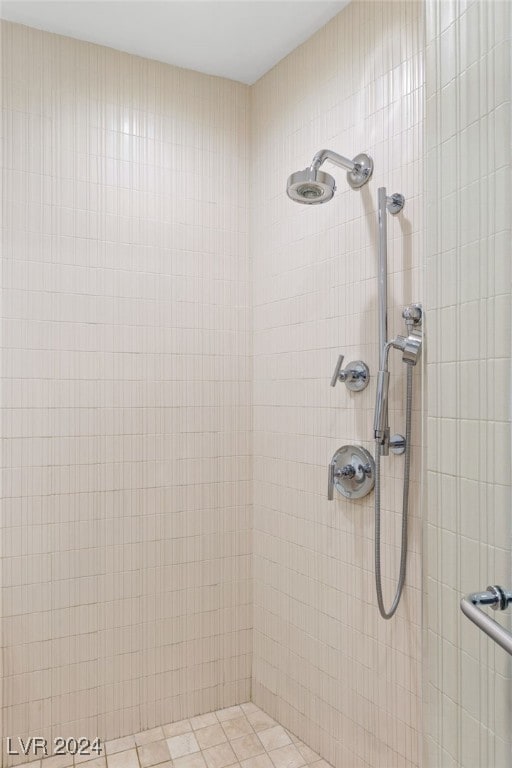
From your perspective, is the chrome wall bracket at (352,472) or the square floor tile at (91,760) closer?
the chrome wall bracket at (352,472)

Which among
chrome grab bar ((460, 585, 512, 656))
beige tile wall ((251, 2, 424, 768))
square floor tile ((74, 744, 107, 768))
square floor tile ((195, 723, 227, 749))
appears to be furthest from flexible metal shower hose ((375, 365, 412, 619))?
square floor tile ((74, 744, 107, 768))

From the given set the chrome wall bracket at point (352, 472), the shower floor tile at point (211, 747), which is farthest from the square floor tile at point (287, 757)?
the chrome wall bracket at point (352, 472)

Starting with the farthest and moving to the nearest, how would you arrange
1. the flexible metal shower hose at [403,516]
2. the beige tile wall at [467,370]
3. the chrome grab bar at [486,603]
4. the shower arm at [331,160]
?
the shower arm at [331,160] → the flexible metal shower hose at [403,516] → the beige tile wall at [467,370] → the chrome grab bar at [486,603]

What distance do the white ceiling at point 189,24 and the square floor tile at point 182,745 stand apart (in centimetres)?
254

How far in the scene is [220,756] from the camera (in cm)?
197

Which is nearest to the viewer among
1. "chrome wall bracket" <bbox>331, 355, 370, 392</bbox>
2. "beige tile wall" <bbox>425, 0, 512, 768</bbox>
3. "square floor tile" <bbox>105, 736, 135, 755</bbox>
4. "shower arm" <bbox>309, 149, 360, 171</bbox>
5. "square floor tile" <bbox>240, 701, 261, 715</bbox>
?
"beige tile wall" <bbox>425, 0, 512, 768</bbox>

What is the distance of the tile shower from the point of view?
180 centimetres

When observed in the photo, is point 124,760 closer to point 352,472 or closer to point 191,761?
point 191,761

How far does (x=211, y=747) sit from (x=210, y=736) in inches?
2.6

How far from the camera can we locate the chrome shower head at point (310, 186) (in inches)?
64.6

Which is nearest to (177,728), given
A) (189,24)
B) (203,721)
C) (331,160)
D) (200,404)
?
(203,721)

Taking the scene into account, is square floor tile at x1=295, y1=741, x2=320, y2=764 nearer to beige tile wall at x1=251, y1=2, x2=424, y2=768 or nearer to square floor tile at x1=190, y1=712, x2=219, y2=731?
beige tile wall at x1=251, y1=2, x2=424, y2=768

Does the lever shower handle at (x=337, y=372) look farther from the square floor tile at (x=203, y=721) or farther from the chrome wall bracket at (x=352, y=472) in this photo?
the square floor tile at (x=203, y=721)

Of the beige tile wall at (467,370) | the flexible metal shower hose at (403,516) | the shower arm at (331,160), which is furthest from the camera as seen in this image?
the shower arm at (331,160)
